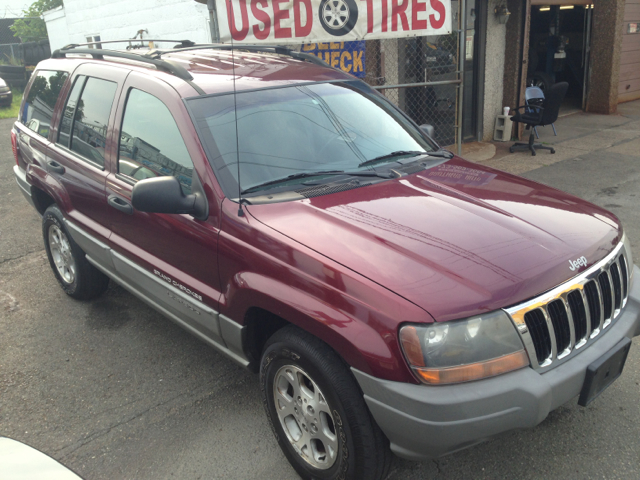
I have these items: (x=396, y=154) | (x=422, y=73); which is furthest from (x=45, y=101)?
(x=422, y=73)

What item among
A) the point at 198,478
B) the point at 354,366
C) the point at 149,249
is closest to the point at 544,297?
the point at 354,366

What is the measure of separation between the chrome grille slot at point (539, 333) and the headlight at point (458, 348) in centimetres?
14

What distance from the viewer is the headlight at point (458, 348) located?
2.08 m

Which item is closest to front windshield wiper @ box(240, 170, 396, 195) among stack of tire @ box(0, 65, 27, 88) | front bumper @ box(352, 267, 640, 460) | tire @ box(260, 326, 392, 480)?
tire @ box(260, 326, 392, 480)

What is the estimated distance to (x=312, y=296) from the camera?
233 cm

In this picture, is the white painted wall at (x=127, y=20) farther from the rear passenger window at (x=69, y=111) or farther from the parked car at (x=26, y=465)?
the parked car at (x=26, y=465)

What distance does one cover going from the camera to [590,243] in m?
2.56

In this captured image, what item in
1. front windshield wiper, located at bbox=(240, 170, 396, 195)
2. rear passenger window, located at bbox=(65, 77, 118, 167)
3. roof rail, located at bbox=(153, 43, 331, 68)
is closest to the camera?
front windshield wiper, located at bbox=(240, 170, 396, 195)

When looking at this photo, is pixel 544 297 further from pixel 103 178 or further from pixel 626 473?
pixel 103 178

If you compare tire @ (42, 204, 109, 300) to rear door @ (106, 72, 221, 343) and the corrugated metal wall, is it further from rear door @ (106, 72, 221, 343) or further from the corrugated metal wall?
the corrugated metal wall

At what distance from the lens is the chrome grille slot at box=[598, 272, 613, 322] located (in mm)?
2549

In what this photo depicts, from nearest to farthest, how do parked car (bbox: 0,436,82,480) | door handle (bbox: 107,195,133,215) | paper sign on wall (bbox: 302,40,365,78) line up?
parked car (bbox: 0,436,82,480) → door handle (bbox: 107,195,133,215) → paper sign on wall (bbox: 302,40,365,78)

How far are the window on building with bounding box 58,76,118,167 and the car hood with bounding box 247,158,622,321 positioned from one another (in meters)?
1.59

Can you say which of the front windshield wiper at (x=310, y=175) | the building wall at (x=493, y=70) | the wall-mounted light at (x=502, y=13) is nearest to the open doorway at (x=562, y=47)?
the building wall at (x=493, y=70)
